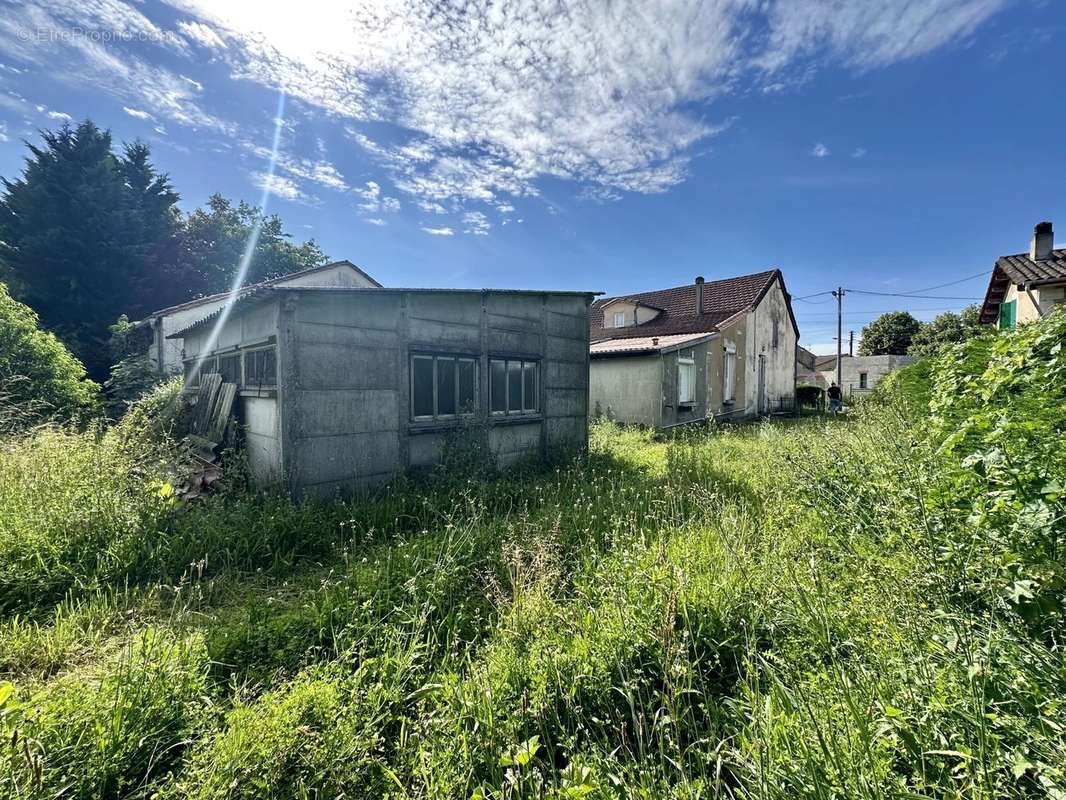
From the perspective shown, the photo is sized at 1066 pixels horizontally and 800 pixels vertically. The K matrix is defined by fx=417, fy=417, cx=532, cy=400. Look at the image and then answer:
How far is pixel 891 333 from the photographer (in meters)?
41.1

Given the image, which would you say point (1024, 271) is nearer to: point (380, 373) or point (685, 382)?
point (685, 382)

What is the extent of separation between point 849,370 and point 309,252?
47480 mm

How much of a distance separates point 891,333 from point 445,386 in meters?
50.3

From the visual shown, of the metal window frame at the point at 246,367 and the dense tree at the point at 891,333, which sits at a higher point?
the dense tree at the point at 891,333

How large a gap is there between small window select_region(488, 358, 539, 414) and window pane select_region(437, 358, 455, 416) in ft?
2.51

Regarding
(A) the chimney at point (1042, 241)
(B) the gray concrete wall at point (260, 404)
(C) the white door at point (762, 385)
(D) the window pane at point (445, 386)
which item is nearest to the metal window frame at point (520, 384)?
(D) the window pane at point (445, 386)

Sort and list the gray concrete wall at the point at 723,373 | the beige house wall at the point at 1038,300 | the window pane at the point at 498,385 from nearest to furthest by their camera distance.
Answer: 1. the window pane at the point at 498,385
2. the beige house wall at the point at 1038,300
3. the gray concrete wall at the point at 723,373

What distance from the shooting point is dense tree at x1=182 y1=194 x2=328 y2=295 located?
22.3 metres

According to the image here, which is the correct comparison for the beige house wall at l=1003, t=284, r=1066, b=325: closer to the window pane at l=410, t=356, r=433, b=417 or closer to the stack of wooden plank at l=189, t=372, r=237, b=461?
the window pane at l=410, t=356, r=433, b=417

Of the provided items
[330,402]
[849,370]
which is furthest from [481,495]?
[849,370]

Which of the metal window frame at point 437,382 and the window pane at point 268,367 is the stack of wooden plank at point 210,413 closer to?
the window pane at point 268,367

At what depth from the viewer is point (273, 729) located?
82.0 inches

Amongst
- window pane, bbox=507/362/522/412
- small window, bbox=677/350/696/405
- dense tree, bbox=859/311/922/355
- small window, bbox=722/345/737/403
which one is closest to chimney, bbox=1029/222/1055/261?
small window, bbox=722/345/737/403

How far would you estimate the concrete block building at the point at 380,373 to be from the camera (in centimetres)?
584
